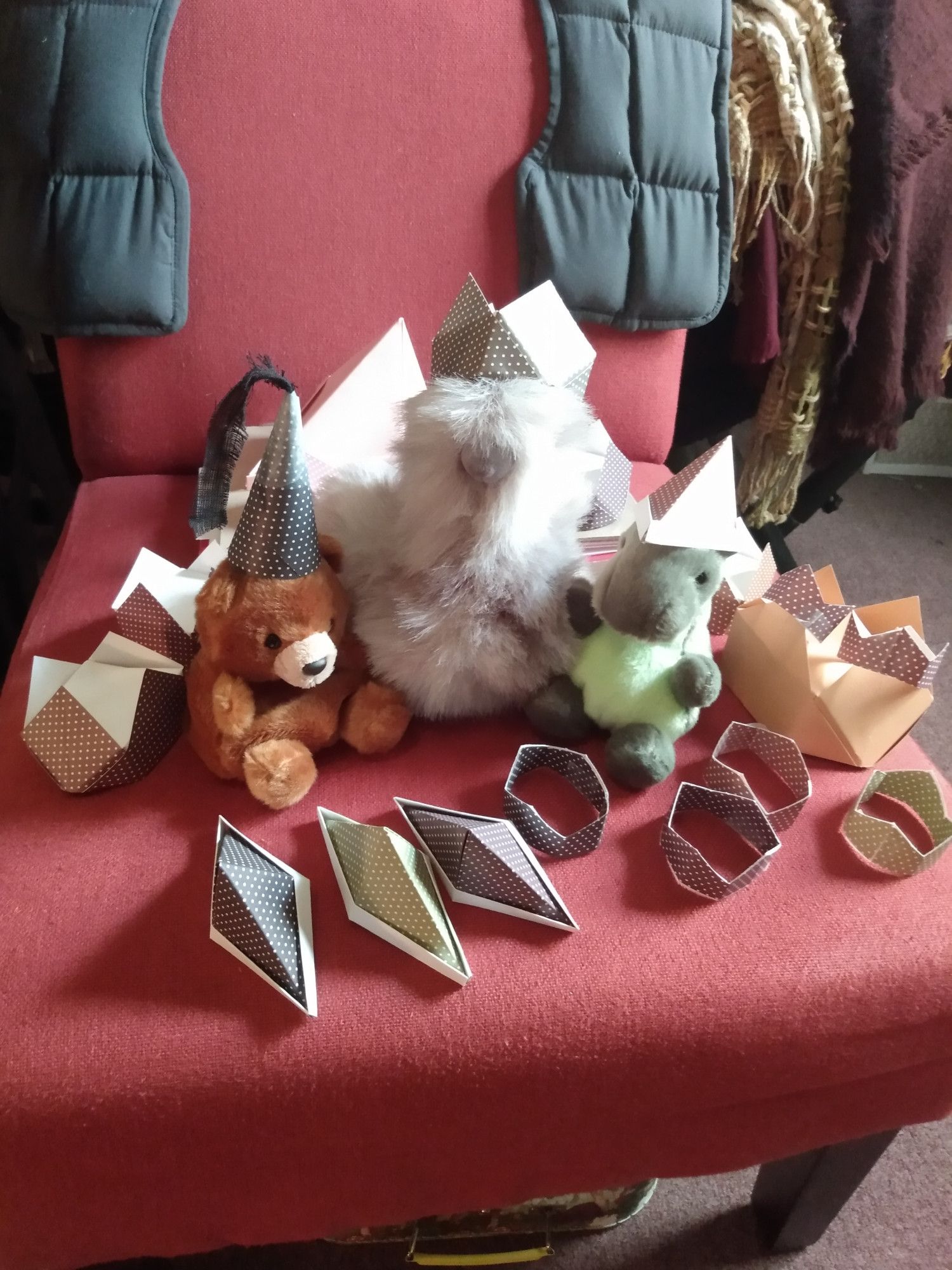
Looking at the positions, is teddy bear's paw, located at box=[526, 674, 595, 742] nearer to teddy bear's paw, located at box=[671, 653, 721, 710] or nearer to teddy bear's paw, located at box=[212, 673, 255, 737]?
teddy bear's paw, located at box=[671, 653, 721, 710]

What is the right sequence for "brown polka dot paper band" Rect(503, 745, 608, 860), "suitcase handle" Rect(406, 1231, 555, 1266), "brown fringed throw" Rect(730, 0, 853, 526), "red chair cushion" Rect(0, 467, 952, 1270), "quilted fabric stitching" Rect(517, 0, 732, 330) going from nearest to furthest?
"red chair cushion" Rect(0, 467, 952, 1270) → "brown polka dot paper band" Rect(503, 745, 608, 860) → "suitcase handle" Rect(406, 1231, 555, 1266) → "quilted fabric stitching" Rect(517, 0, 732, 330) → "brown fringed throw" Rect(730, 0, 853, 526)

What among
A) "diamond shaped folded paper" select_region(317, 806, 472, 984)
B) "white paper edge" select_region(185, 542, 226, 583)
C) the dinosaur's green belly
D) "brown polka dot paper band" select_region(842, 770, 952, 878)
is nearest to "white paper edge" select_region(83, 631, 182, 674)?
"white paper edge" select_region(185, 542, 226, 583)

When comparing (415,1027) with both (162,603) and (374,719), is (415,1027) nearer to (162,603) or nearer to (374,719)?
(374,719)

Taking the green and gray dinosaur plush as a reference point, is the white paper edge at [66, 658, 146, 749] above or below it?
below

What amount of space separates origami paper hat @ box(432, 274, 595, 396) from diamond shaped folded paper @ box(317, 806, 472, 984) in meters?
0.33

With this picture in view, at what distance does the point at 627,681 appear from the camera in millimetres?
674

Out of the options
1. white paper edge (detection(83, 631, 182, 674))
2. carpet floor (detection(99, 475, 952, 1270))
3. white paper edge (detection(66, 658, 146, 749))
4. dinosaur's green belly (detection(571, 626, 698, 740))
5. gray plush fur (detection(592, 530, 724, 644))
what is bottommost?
carpet floor (detection(99, 475, 952, 1270))

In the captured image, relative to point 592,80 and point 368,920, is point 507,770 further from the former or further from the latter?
point 592,80

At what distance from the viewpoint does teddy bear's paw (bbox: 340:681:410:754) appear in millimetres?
683

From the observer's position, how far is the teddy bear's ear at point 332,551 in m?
0.68

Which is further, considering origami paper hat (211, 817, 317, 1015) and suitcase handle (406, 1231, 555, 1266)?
suitcase handle (406, 1231, 555, 1266)

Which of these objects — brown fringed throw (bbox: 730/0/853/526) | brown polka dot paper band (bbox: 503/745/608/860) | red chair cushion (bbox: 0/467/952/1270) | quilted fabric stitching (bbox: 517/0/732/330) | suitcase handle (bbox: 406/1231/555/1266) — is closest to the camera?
red chair cushion (bbox: 0/467/952/1270)

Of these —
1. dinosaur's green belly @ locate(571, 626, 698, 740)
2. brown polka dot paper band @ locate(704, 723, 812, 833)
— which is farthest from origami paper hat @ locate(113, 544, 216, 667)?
brown polka dot paper band @ locate(704, 723, 812, 833)

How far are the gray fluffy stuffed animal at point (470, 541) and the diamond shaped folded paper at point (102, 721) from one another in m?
0.17
